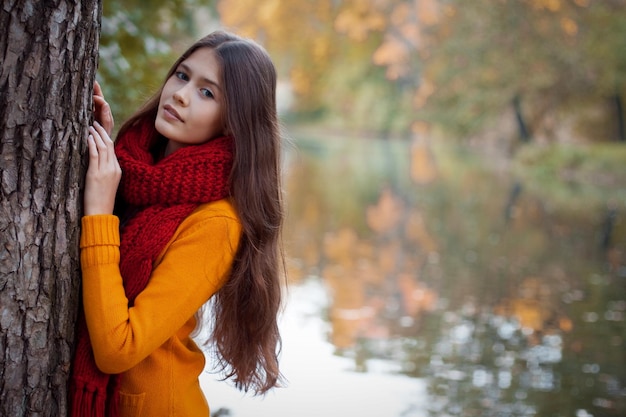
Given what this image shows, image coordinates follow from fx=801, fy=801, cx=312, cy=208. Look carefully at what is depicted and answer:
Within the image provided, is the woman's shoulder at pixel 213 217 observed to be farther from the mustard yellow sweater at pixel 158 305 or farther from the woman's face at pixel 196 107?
the woman's face at pixel 196 107

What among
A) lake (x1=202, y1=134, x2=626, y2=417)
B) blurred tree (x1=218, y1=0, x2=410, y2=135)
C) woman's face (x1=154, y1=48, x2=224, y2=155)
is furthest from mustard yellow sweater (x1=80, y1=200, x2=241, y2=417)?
blurred tree (x1=218, y1=0, x2=410, y2=135)

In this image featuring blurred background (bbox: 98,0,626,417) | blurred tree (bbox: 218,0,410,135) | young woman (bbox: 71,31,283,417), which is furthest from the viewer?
blurred tree (bbox: 218,0,410,135)

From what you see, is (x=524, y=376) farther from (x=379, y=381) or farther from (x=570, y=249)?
(x=570, y=249)

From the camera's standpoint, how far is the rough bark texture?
158 cm

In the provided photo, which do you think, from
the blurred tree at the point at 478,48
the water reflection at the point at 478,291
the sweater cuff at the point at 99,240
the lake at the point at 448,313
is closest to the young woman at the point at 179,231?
the sweater cuff at the point at 99,240

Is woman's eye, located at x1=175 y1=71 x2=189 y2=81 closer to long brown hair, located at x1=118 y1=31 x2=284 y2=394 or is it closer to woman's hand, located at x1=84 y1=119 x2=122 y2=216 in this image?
long brown hair, located at x1=118 y1=31 x2=284 y2=394

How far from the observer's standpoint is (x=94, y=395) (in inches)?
68.7

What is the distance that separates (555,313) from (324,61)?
69.9 feet

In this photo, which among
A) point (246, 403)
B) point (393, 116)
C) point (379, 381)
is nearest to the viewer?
point (246, 403)

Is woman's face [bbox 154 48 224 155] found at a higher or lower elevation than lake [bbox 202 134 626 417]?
higher

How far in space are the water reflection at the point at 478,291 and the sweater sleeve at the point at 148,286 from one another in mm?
2942

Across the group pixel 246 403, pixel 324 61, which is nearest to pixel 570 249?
→ pixel 246 403

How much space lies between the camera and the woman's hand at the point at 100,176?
68.3 inches

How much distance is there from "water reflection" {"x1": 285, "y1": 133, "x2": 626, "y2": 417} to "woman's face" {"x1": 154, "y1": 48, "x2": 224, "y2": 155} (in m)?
2.95
